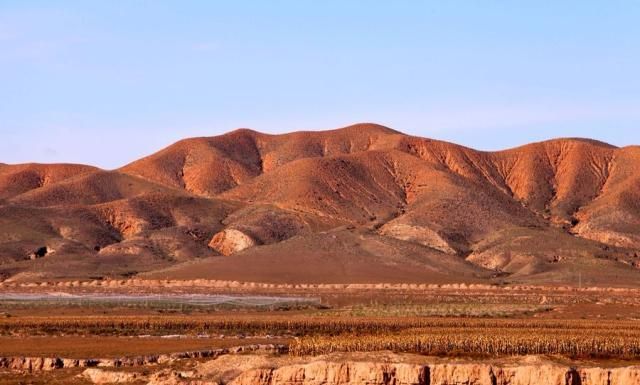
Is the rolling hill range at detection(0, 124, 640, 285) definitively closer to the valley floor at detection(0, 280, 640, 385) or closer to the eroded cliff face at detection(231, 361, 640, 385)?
the valley floor at detection(0, 280, 640, 385)

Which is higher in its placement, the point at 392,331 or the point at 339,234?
the point at 339,234

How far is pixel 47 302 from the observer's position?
91.2 m

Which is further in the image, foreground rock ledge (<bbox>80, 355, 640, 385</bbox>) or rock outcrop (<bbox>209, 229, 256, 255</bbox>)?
rock outcrop (<bbox>209, 229, 256, 255</bbox>)

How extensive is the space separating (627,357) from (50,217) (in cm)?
14135

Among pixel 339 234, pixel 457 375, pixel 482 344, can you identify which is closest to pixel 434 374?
pixel 457 375

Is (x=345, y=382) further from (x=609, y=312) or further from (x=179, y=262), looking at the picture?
(x=179, y=262)

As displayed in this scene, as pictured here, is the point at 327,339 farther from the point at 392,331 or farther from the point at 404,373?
the point at 404,373

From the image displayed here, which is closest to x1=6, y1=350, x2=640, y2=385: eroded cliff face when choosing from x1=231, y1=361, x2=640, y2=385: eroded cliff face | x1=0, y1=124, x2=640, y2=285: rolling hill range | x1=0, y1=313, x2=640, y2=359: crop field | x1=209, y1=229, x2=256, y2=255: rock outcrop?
x1=231, y1=361, x2=640, y2=385: eroded cliff face

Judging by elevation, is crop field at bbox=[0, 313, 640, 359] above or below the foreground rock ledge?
below

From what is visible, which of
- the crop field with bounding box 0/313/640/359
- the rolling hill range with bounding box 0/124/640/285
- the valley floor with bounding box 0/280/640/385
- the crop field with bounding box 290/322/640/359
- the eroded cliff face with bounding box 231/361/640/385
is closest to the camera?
the eroded cliff face with bounding box 231/361/640/385

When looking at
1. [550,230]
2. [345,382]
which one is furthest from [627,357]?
[550,230]

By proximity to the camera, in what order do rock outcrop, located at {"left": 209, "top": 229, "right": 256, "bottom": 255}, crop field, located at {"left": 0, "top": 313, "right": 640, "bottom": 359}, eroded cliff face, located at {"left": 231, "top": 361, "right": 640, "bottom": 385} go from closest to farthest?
eroded cliff face, located at {"left": 231, "top": 361, "right": 640, "bottom": 385} < crop field, located at {"left": 0, "top": 313, "right": 640, "bottom": 359} < rock outcrop, located at {"left": 209, "top": 229, "right": 256, "bottom": 255}

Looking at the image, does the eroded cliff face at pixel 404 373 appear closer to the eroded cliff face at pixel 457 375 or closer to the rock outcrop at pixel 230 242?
the eroded cliff face at pixel 457 375

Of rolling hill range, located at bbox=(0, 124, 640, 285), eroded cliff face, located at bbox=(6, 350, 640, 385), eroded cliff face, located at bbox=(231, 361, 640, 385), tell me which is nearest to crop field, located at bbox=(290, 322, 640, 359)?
eroded cliff face, located at bbox=(6, 350, 640, 385)
